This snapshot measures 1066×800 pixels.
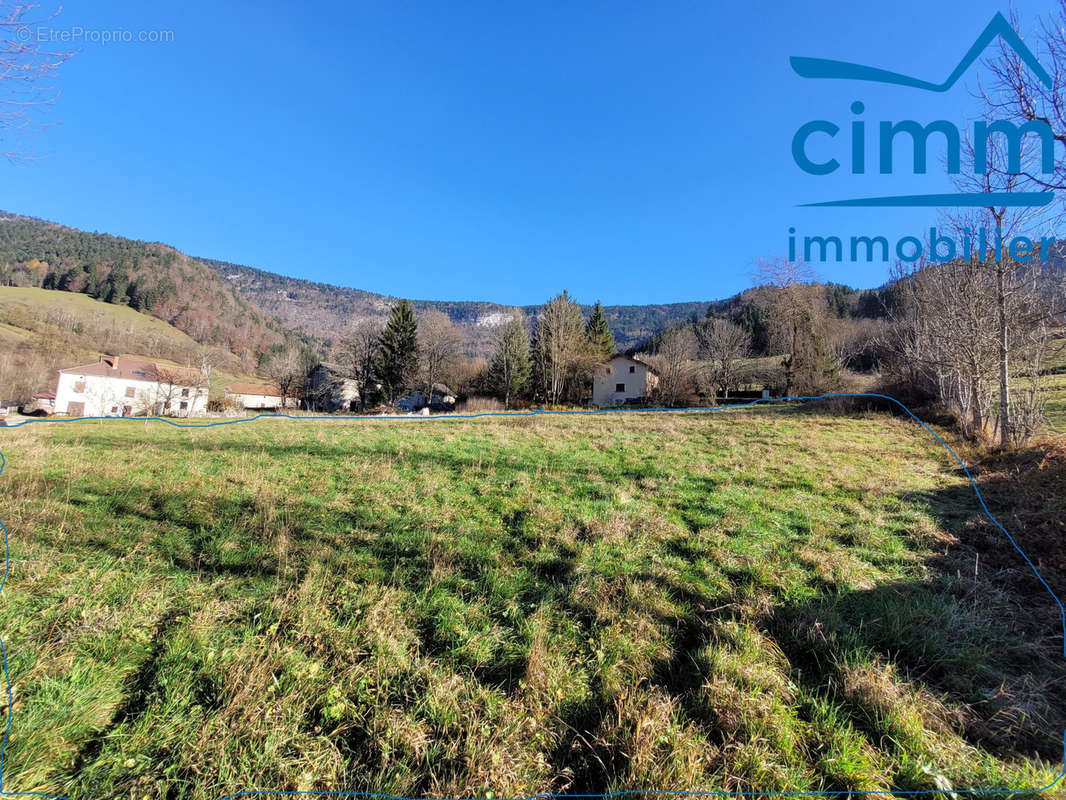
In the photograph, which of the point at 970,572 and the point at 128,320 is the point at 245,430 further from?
the point at 970,572

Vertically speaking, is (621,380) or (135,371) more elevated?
(621,380)

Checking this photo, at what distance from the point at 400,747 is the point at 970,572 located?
597 centimetres

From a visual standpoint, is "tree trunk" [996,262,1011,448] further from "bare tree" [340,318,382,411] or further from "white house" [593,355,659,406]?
"bare tree" [340,318,382,411]

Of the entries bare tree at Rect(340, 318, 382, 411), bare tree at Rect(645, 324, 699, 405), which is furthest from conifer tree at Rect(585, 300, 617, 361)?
bare tree at Rect(340, 318, 382, 411)

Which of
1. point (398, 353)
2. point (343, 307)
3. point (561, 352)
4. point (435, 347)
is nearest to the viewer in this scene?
point (561, 352)

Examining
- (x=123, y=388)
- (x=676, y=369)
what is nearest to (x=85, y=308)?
(x=123, y=388)

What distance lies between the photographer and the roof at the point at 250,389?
103 ft

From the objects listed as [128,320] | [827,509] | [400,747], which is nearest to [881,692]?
[400,747]

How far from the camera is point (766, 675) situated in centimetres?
263

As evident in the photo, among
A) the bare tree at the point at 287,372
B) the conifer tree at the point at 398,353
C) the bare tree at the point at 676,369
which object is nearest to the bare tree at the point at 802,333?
the bare tree at the point at 676,369

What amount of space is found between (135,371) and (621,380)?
38.8 meters

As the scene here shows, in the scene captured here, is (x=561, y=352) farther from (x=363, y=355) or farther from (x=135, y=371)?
(x=135, y=371)

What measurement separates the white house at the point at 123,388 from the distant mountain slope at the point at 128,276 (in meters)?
2.77

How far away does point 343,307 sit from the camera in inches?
6171
